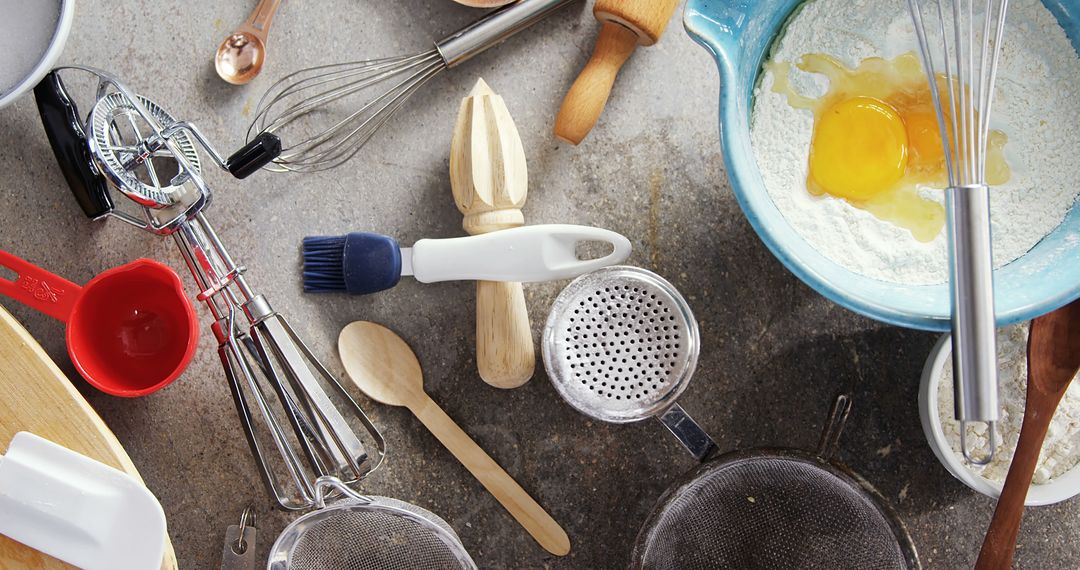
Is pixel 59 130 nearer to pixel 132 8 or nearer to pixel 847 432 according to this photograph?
pixel 132 8

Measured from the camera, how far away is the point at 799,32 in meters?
0.77

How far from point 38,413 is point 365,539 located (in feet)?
1.13

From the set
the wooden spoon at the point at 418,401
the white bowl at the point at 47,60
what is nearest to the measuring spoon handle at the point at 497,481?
the wooden spoon at the point at 418,401

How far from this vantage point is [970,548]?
33.6 inches

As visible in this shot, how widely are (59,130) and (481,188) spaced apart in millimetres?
449

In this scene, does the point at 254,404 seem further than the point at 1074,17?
Yes

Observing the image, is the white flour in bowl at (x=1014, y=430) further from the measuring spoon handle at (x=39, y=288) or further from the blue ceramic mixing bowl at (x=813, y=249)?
the measuring spoon handle at (x=39, y=288)

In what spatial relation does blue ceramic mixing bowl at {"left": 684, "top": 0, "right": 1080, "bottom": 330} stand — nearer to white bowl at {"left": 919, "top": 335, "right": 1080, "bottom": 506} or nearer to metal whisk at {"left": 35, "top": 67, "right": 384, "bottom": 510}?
white bowl at {"left": 919, "top": 335, "right": 1080, "bottom": 506}

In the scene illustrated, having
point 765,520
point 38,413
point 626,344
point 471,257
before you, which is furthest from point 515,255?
point 38,413

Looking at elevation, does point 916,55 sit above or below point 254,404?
above

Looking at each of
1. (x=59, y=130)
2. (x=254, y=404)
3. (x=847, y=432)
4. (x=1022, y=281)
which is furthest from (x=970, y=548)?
(x=59, y=130)

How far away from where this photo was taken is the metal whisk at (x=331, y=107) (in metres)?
0.87

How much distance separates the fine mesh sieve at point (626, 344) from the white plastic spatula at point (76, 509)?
0.42m

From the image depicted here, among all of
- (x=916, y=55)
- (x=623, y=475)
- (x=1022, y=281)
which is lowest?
(x=623, y=475)
